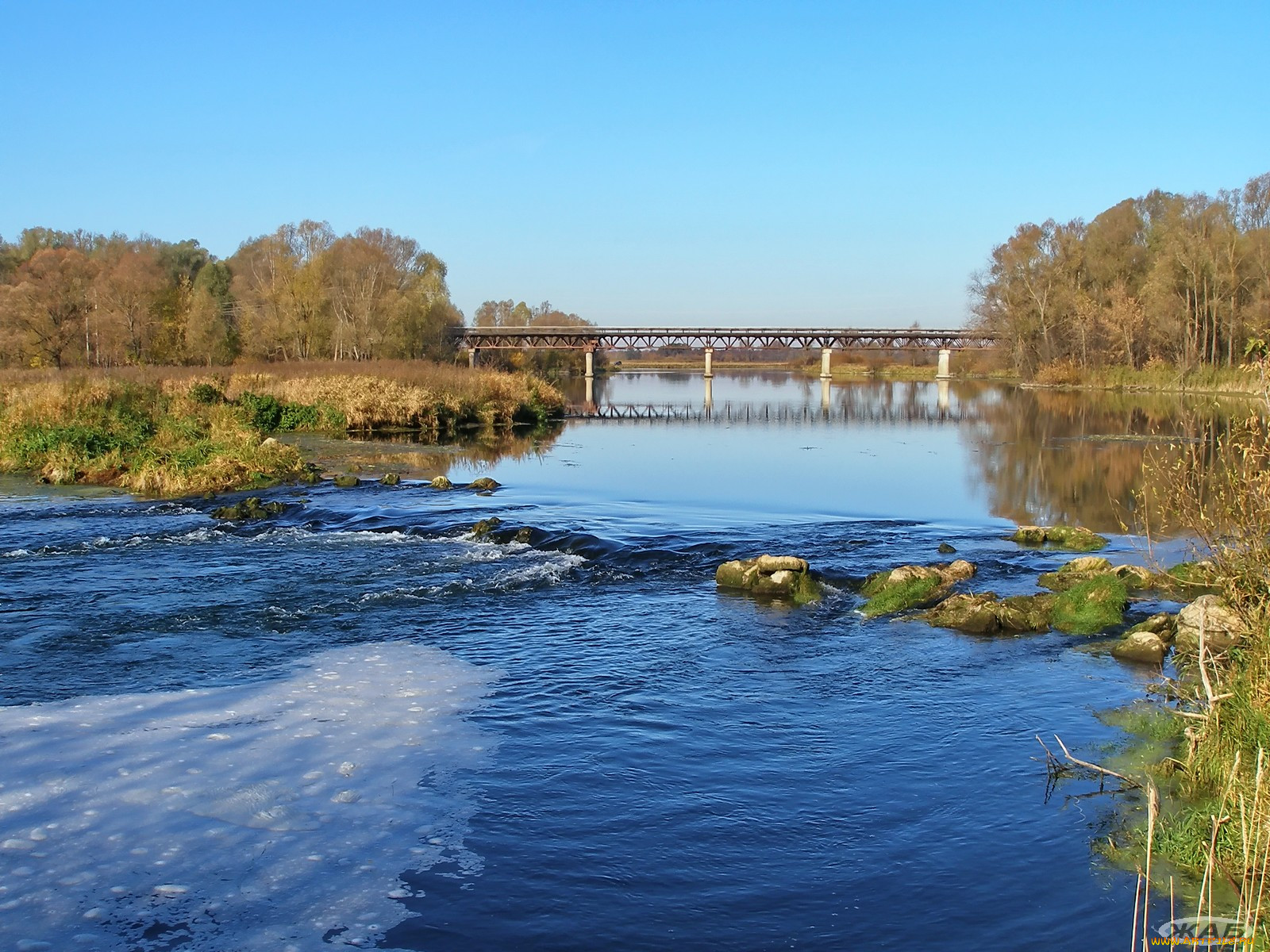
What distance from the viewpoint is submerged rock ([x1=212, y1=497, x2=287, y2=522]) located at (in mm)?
21422

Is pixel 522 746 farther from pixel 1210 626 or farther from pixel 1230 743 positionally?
pixel 1210 626

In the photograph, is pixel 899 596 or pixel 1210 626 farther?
pixel 899 596

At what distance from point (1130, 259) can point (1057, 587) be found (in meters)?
76.9

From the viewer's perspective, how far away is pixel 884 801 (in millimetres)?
8367

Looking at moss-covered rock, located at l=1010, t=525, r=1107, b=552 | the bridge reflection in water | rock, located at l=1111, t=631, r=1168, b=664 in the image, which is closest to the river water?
rock, located at l=1111, t=631, r=1168, b=664

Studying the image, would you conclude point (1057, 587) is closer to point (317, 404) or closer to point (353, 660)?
point (353, 660)

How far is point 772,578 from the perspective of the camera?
1554 centimetres

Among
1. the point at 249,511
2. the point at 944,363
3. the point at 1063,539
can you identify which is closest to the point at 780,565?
the point at 1063,539

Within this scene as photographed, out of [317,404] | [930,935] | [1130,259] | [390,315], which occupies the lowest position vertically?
[930,935]

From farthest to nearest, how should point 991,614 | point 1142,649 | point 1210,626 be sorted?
point 991,614 < point 1142,649 < point 1210,626

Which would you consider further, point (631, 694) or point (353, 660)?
point (353, 660)

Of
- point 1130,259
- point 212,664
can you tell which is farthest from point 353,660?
point 1130,259

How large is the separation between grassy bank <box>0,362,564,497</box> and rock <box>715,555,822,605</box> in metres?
14.5

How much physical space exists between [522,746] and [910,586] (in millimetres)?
7254
